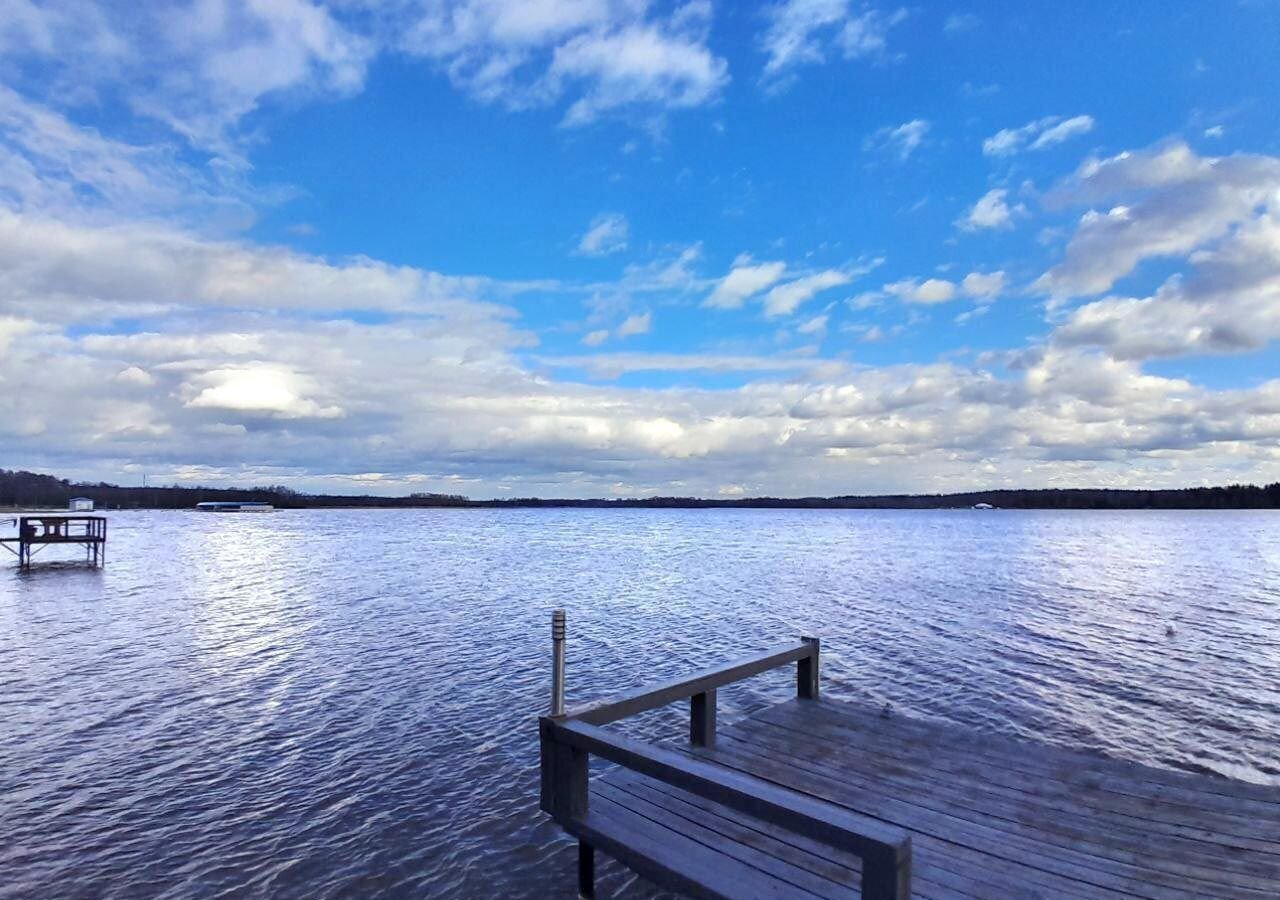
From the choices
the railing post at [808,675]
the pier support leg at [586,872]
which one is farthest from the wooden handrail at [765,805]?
the railing post at [808,675]

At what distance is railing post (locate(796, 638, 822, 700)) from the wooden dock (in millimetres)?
1789

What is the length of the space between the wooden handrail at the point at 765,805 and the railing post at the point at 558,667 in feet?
1.87

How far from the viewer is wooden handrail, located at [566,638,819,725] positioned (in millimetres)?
7684

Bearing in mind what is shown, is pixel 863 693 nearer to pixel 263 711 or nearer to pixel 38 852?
pixel 263 711

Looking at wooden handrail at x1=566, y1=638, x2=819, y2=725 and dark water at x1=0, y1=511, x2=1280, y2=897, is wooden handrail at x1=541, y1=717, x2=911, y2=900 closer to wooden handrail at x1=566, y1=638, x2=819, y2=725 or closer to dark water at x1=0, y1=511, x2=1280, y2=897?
wooden handrail at x1=566, y1=638, x2=819, y2=725

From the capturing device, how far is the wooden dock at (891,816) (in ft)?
18.5

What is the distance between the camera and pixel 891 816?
23.3ft

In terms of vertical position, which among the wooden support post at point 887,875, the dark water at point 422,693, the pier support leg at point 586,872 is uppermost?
the wooden support post at point 887,875

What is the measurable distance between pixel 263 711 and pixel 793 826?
43.1 ft

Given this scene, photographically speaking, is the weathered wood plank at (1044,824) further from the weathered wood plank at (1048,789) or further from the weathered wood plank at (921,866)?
the weathered wood plank at (921,866)

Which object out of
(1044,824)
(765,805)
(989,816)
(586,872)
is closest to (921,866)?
(989,816)

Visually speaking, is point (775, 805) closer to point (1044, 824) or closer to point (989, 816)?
point (989, 816)

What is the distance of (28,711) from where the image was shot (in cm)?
1397

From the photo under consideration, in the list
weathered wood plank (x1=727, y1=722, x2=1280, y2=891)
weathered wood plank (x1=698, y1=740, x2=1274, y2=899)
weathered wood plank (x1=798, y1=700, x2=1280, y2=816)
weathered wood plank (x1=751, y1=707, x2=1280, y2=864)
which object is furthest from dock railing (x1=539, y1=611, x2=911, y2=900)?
weathered wood plank (x1=798, y1=700, x2=1280, y2=816)
